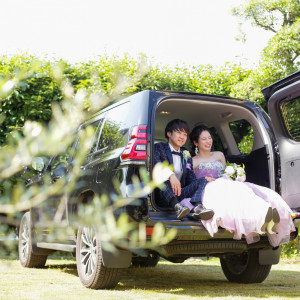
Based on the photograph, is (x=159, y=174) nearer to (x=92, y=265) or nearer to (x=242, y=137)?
(x=92, y=265)

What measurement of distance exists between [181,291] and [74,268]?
2.91m

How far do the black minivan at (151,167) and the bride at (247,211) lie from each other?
130 mm

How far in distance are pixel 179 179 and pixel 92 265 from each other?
129cm

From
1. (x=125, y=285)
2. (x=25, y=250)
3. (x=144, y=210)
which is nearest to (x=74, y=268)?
(x=25, y=250)

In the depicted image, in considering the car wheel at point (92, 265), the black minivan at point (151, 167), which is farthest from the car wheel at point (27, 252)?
the car wheel at point (92, 265)

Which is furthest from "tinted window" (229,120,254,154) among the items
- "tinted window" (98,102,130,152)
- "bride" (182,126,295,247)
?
"tinted window" (98,102,130,152)

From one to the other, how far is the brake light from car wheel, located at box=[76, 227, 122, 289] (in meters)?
0.73

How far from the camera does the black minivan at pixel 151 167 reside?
4215 millimetres

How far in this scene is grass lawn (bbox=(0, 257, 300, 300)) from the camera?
14.7 ft

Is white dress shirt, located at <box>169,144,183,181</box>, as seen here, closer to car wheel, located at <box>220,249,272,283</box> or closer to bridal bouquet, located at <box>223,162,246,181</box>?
bridal bouquet, located at <box>223,162,246,181</box>

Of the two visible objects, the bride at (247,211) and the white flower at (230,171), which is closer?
the bride at (247,211)

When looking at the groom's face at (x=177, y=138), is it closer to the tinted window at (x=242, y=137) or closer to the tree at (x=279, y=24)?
the tinted window at (x=242, y=137)

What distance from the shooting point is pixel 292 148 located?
467 centimetres

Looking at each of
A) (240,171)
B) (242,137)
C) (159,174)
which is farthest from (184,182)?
(159,174)
